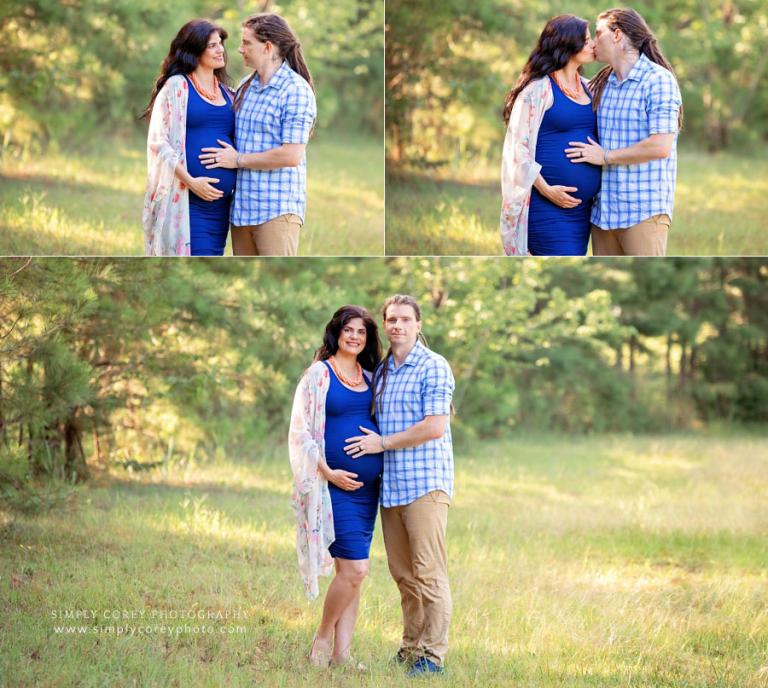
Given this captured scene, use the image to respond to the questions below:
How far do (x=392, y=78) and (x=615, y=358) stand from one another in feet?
20.5

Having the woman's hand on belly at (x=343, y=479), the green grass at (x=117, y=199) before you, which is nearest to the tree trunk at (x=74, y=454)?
the green grass at (x=117, y=199)

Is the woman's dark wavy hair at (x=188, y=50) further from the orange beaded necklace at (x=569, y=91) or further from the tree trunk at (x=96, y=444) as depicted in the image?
the tree trunk at (x=96, y=444)

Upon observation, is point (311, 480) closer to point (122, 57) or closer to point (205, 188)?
point (205, 188)

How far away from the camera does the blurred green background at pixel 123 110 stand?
678 centimetres

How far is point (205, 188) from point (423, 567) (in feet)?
5.95

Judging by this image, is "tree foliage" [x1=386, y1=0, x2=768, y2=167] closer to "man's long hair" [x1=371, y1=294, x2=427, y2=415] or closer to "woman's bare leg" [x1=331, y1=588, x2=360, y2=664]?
"man's long hair" [x1=371, y1=294, x2=427, y2=415]

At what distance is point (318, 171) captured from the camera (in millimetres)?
7152

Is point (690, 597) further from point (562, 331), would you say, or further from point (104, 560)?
point (562, 331)

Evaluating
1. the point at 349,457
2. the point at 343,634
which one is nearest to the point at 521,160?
the point at 349,457

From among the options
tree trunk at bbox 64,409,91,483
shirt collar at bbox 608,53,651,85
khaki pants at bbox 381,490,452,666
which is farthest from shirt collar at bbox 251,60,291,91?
tree trunk at bbox 64,409,91,483

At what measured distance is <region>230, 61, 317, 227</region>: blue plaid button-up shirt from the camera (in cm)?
462

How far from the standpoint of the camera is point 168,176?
183 inches

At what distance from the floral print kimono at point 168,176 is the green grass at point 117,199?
1784 mm

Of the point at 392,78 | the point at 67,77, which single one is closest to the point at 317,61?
the point at 392,78
